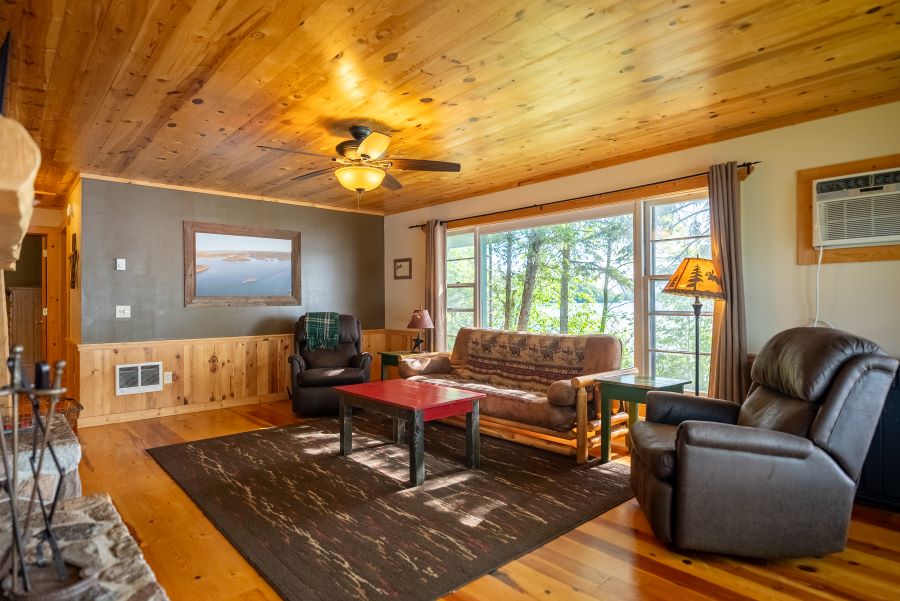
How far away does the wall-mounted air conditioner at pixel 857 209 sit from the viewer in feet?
10.3

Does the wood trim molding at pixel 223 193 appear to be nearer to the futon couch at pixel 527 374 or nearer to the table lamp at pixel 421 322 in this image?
the table lamp at pixel 421 322

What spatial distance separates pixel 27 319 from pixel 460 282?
6442mm

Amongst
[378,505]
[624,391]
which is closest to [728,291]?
[624,391]

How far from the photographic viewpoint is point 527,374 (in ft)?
15.0

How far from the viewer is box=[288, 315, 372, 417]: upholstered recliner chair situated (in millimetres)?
5039

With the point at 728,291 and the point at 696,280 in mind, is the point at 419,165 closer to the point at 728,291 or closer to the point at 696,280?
the point at 696,280

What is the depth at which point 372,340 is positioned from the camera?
6.82 metres

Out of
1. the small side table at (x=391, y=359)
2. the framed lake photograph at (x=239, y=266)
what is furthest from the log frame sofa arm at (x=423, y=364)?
the framed lake photograph at (x=239, y=266)

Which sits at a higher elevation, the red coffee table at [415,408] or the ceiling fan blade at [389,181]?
the ceiling fan blade at [389,181]

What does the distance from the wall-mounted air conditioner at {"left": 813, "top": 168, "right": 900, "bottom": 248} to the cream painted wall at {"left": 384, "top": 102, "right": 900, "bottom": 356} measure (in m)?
0.14

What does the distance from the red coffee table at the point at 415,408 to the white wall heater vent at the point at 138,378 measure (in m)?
2.44

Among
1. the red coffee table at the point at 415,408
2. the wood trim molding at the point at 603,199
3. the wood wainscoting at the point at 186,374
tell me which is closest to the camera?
the red coffee table at the point at 415,408

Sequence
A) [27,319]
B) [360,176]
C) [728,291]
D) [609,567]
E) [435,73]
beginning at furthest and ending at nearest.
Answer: [27,319], [728,291], [360,176], [435,73], [609,567]

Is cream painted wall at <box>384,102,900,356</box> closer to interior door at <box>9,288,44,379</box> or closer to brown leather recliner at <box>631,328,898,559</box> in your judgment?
brown leather recliner at <box>631,328,898,559</box>
